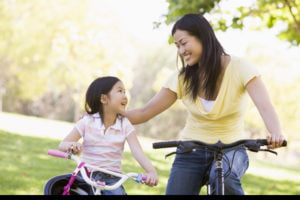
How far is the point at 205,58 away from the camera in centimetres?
356

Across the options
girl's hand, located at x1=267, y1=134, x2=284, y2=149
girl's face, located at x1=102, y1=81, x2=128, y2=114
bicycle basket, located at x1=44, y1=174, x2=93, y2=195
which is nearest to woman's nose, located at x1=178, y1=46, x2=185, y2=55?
girl's face, located at x1=102, y1=81, x2=128, y2=114

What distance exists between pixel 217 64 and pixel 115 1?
2972 centimetres

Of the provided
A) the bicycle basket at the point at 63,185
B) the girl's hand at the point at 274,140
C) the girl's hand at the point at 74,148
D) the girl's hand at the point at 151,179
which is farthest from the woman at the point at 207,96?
the girl's hand at the point at 74,148

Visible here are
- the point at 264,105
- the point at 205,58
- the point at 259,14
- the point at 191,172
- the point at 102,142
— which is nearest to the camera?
the point at 264,105

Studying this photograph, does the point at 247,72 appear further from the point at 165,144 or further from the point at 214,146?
the point at 165,144

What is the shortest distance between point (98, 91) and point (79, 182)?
2.96 ft

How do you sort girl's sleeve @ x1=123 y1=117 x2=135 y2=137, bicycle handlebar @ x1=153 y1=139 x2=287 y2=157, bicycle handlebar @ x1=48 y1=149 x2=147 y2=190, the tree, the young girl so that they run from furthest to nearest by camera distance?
the tree → girl's sleeve @ x1=123 y1=117 x2=135 y2=137 → the young girl → bicycle handlebar @ x1=48 y1=149 x2=147 y2=190 → bicycle handlebar @ x1=153 y1=139 x2=287 y2=157

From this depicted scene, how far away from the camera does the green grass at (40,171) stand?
8539mm

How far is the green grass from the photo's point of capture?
336 inches

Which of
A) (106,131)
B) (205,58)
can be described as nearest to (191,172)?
(106,131)

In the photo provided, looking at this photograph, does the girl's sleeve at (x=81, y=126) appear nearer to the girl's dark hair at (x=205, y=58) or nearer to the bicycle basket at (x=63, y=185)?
the bicycle basket at (x=63, y=185)

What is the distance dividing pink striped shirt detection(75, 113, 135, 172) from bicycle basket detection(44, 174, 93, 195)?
413 millimetres

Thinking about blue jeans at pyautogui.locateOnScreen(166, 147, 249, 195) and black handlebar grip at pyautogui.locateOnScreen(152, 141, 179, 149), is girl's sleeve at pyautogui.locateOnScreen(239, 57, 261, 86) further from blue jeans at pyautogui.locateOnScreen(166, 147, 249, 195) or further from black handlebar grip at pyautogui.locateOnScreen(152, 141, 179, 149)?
black handlebar grip at pyautogui.locateOnScreen(152, 141, 179, 149)
